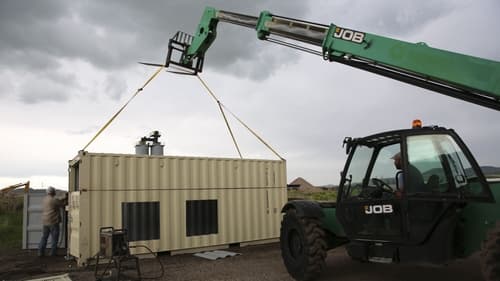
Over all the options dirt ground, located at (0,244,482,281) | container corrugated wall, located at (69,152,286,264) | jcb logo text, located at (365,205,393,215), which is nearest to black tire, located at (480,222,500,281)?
jcb logo text, located at (365,205,393,215)

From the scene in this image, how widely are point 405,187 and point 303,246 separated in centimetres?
217

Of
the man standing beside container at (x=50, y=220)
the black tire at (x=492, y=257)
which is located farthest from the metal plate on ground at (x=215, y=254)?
the black tire at (x=492, y=257)

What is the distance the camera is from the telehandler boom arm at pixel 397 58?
5020 mm

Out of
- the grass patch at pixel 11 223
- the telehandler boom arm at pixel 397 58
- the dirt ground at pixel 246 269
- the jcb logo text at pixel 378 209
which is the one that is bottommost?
the dirt ground at pixel 246 269

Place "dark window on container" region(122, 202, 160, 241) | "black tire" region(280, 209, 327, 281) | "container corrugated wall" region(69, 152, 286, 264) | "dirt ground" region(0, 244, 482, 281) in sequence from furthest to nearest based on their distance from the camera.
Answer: "dark window on container" region(122, 202, 160, 241), "container corrugated wall" region(69, 152, 286, 264), "dirt ground" region(0, 244, 482, 281), "black tire" region(280, 209, 327, 281)

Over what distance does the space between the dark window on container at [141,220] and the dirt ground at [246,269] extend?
1.97ft

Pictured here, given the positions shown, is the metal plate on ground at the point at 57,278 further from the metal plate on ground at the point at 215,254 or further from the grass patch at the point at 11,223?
the grass patch at the point at 11,223

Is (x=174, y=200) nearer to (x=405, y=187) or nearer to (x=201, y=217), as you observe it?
(x=201, y=217)

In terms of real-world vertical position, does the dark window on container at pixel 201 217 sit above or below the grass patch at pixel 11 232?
above

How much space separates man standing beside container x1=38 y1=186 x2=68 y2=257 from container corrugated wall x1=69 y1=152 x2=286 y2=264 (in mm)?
952

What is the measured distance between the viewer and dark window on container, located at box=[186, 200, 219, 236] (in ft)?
34.9

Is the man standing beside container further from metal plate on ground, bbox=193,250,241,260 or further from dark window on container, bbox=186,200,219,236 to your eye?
metal plate on ground, bbox=193,250,241,260

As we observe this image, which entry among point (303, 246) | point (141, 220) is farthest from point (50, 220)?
point (303, 246)

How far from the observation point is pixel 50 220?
1085 centimetres
